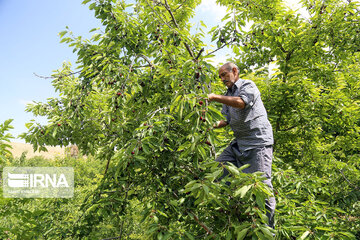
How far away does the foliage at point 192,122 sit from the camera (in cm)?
204

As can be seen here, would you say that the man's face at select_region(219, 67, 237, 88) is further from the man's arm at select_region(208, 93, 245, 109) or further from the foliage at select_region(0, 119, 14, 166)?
the foliage at select_region(0, 119, 14, 166)

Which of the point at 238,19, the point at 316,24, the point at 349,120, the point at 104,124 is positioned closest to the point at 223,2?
the point at 316,24

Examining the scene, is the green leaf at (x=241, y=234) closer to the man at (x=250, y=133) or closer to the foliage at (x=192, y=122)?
the foliage at (x=192, y=122)

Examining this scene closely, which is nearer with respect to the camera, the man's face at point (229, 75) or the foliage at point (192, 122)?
the foliage at point (192, 122)

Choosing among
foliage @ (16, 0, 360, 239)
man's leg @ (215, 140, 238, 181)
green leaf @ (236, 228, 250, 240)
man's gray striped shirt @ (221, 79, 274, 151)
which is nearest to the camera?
green leaf @ (236, 228, 250, 240)

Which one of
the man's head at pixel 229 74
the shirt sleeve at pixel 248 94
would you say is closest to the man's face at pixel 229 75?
the man's head at pixel 229 74

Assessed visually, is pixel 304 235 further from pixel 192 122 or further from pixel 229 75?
pixel 229 75

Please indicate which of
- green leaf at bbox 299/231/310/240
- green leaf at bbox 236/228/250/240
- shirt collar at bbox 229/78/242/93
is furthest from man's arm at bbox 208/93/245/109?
green leaf at bbox 299/231/310/240

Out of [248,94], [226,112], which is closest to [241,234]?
[248,94]

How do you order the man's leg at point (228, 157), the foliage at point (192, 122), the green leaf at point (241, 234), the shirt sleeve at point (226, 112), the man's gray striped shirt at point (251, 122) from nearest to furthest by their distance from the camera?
1. the green leaf at point (241, 234)
2. the foliage at point (192, 122)
3. the man's gray striped shirt at point (251, 122)
4. the man's leg at point (228, 157)
5. the shirt sleeve at point (226, 112)

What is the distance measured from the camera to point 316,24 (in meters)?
4.57

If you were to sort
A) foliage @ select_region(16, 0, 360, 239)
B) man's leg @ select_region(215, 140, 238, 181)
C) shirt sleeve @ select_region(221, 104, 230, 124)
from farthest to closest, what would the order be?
shirt sleeve @ select_region(221, 104, 230, 124) → man's leg @ select_region(215, 140, 238, 181) → foliage @ select_region(16, 0, 360, 239)

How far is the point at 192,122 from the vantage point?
2.04 metres

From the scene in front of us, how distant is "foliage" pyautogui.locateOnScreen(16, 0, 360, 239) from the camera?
Result: 204 centimetres
